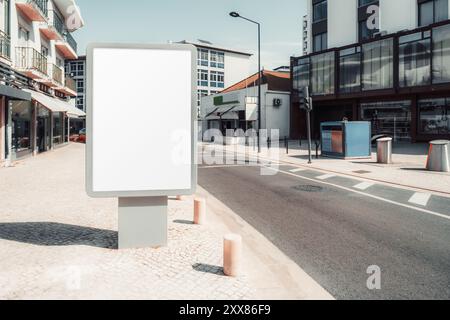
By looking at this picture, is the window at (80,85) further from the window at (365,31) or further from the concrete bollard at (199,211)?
the concrete bollard at (199,211)

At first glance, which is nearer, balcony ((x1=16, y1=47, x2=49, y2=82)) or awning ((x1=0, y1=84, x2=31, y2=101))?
awning ((x1=0, y1=84, x2=31, y2=101))

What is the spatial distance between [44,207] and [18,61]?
46.9 ft

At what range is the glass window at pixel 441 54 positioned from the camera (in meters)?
24.4

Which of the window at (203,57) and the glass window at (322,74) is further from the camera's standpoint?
the window at (203,57)

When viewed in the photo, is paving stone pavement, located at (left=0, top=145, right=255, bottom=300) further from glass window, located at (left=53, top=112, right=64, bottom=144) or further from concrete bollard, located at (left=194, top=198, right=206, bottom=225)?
glass window, located at (left=53, top=112, right=64, bottom=144)

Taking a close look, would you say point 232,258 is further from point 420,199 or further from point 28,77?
point 28,77

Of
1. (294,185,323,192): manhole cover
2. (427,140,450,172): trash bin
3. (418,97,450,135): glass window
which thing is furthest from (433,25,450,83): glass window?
(294,185,323,192): manhole cover

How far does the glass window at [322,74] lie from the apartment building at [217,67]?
102ft

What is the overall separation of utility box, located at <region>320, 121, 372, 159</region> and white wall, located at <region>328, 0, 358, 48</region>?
19150mm

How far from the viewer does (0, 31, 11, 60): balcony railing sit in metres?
16.3

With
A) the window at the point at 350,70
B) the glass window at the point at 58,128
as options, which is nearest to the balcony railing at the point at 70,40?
the glass window at the point at 58,128

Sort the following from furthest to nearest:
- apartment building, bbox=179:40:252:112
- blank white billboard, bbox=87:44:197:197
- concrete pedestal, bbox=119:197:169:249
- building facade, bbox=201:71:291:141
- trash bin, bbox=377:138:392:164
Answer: apartment building, bbox=179:40:252:112, building facade, bbox=201:71:291:141, trash bin, bbox=377:138:392:164, concrete pedestal, bbox=119:197:169:249, blank white billboard, bbox=87:44:197:197

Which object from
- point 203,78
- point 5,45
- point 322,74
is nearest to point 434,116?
point 322,74
